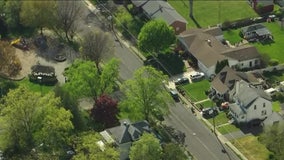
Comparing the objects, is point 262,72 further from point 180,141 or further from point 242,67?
point 180,141

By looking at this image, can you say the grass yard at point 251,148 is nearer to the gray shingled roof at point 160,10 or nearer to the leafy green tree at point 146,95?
the leafy green tree at point 146,95

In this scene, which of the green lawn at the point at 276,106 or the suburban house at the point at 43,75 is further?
the suburban house at the point at 43,75

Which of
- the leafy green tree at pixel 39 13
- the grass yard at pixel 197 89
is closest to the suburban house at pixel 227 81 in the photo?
the grass yard at pixel 197 89

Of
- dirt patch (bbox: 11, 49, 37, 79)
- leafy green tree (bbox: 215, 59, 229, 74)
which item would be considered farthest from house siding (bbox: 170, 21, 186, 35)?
dirt patch (bbox: 11, 49, 37, 79)

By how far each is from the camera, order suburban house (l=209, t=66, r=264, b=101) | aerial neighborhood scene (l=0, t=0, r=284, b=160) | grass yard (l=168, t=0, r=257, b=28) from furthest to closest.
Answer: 1. grass yard (l=168, t=0, r=257, b=28)
2. suburban house (l=209, t=66, r=264, b=101)
3. aerial neighborhood scene (l=0, t=0, r=284, b=160)

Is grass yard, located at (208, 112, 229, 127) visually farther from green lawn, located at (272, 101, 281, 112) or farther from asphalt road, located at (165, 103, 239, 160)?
green lawn, located at (272, 101, 281, 112)
